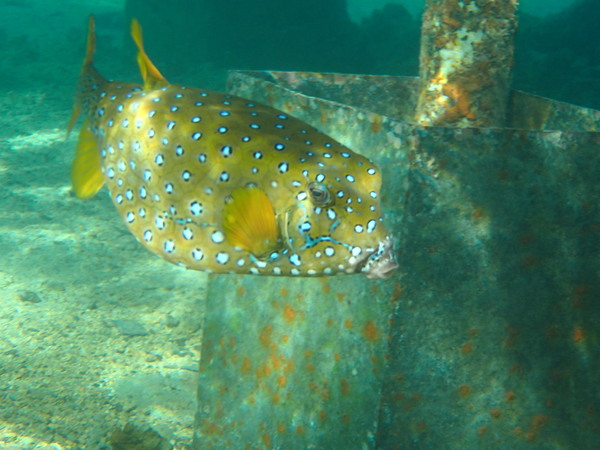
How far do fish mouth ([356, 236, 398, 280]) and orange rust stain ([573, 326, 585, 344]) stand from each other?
1464 millimetres

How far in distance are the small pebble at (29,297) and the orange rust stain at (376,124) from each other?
4.06m

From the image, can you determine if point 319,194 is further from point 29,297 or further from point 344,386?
point 29,297

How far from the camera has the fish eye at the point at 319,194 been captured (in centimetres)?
161

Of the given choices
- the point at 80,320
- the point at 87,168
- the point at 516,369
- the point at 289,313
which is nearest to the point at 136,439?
the point at 289,313

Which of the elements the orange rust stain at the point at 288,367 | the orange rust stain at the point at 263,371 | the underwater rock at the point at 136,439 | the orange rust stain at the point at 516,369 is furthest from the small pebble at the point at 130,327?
the orange rust stain at the point at 516,369

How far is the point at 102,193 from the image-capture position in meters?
7.88

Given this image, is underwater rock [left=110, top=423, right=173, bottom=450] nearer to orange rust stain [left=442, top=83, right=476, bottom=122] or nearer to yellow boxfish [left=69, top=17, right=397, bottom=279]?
yellow boxfish [left=69, top=17, right=397, bottom=279]

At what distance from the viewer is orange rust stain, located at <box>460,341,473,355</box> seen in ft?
7.97

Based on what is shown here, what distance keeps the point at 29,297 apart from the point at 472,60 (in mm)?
4473

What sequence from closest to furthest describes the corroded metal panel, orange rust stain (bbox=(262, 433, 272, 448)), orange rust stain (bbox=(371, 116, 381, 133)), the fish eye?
the fish eye
the corroded metal panel
orange rust stain (bbox=(371, 116, 381, 133))
orange rust stain (bbox=(262, 433, 272, 448))

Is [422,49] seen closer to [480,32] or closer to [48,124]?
[480,32]

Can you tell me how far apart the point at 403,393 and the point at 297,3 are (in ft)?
58.3

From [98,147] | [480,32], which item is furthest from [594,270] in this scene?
[98,147]

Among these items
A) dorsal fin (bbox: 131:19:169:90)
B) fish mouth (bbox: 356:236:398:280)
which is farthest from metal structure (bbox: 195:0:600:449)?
dorsal fin (bbox: 131:19:169:90)
